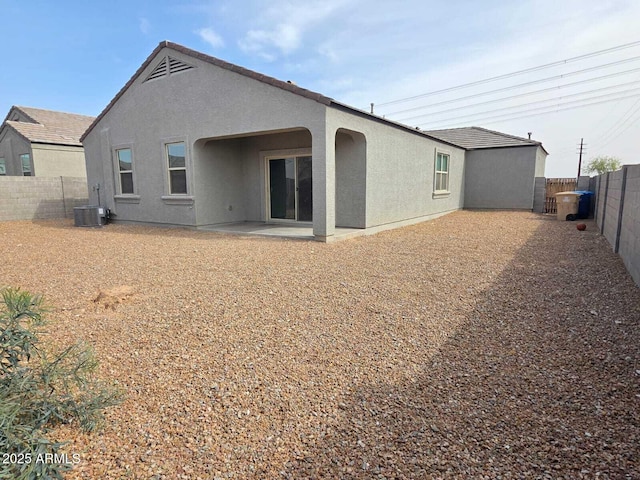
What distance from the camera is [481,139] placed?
19.2 m

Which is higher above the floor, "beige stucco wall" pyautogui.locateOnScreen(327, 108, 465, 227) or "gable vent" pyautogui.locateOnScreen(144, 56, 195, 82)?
"gable vent" pyautogui.locateOnScreen(144, 56, 195, 82)

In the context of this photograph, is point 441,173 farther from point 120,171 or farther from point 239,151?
point 120,171

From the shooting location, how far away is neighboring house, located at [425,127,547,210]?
17.6 meters

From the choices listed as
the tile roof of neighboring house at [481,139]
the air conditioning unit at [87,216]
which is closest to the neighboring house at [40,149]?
the air conditioning unit at [87,216]

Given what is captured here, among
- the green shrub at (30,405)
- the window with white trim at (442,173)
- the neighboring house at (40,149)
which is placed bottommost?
the green shrub at (30,405)

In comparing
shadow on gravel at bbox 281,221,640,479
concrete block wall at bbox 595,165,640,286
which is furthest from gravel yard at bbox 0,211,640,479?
concrete block wall at bbox 595,165,640,286

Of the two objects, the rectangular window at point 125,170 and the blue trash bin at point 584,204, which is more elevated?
the rectangular window at point 125,170

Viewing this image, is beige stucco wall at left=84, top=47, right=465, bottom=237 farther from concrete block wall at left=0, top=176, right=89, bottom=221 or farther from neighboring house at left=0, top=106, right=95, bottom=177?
neighboring house at left=0, top=106, right=95, bottom=177

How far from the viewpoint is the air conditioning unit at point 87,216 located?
12859 millimetres

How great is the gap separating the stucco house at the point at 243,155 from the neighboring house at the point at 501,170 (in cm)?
532

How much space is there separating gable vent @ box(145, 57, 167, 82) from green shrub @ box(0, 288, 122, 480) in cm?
1150

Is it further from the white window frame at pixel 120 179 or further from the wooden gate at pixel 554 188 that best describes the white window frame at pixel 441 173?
the white window frame at pixel 120 179

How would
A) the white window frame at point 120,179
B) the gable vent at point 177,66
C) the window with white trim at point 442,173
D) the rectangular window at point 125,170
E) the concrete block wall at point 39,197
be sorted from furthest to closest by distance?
the window with white trim at point 442,173 → the concrete block wall at point 39,197 → the rectangular window at point 125,170 → the white window frame at point 120,179 → the gable vent at point 177,66

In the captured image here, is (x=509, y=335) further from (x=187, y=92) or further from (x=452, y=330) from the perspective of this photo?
(x=187, y=92)
